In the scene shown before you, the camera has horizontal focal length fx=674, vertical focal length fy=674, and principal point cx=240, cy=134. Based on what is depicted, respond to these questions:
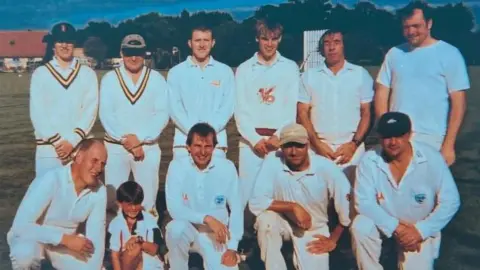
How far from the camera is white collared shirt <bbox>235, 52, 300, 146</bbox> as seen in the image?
3.12 m

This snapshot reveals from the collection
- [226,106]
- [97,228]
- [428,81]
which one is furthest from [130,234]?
[428,81]

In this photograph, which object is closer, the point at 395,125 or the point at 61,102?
the point at 395,125

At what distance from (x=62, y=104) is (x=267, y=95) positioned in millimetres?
965

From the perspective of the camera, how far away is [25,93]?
3.19 m

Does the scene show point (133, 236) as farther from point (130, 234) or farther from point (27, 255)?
point (27, 255)

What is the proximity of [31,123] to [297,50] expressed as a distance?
129 cm

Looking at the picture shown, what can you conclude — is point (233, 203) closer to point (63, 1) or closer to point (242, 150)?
point (242, 150)

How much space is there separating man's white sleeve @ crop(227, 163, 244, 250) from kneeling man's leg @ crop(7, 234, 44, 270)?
0.87m

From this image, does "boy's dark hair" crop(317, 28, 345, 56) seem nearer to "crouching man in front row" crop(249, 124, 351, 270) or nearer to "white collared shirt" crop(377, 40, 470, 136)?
"white collared shirt" crop(377, 40, 470, 136)

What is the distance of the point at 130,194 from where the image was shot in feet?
10.4

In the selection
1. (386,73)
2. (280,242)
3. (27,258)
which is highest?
(386,73)

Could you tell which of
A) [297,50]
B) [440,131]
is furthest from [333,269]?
[297,50]

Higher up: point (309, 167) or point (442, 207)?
point (309, 167)

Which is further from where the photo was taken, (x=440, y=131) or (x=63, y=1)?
(x=63, y=1)
